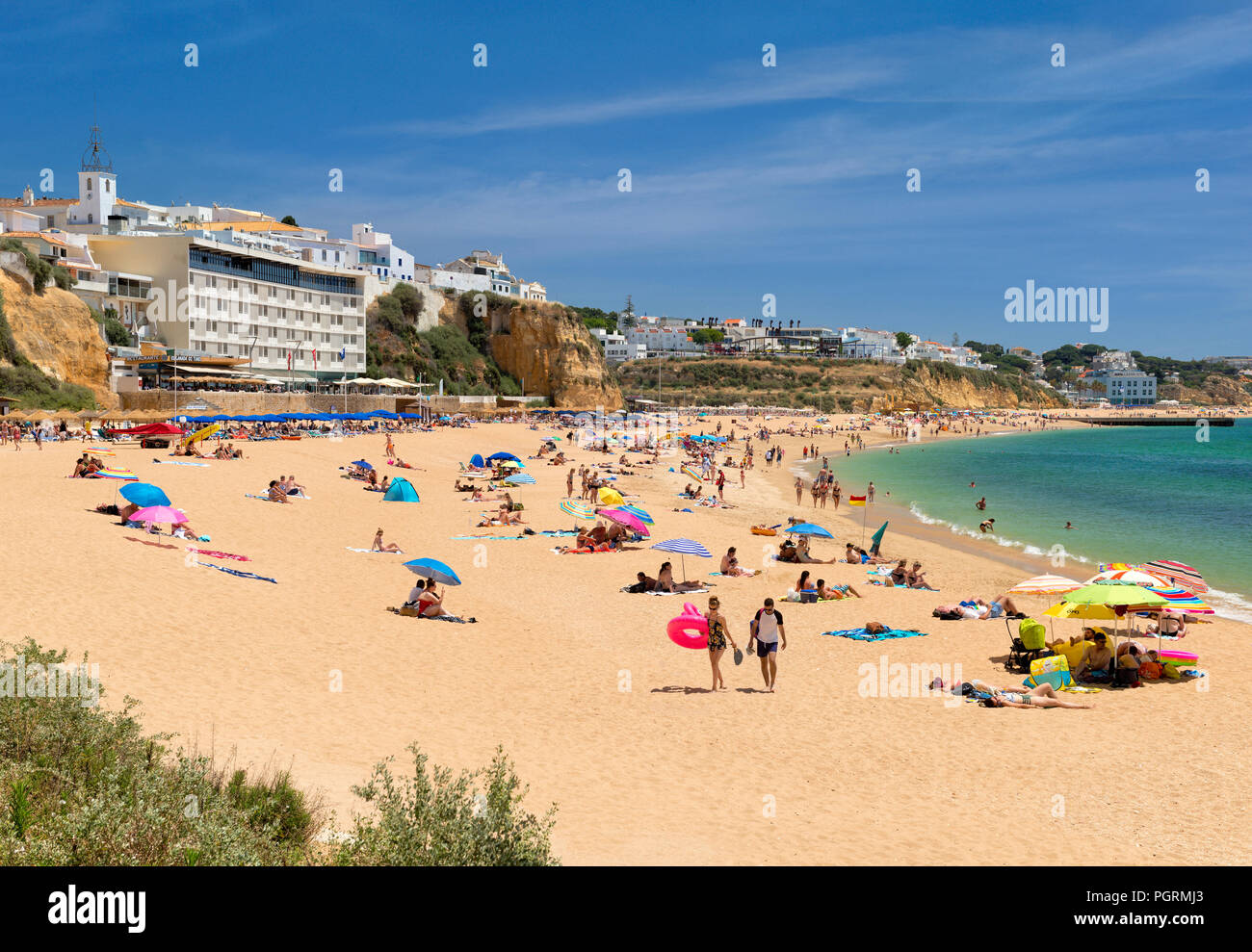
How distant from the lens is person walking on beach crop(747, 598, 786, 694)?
9.89m

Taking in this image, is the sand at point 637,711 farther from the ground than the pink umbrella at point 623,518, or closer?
closer

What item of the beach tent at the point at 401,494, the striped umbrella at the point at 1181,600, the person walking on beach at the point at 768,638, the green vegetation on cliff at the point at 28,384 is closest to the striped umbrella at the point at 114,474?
the beach tent at the point at 401,494

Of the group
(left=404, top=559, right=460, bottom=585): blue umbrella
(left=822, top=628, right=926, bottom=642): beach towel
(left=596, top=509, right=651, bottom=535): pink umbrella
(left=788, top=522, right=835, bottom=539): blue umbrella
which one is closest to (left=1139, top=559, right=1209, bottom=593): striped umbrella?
(left=822, top=628, right=926, bottom=642): beach towel

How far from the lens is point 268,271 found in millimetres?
58531

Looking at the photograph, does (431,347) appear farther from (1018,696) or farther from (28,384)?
(1018,696)

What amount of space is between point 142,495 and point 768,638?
11.7 metres

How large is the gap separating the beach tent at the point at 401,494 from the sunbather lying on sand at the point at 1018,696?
57.1ft

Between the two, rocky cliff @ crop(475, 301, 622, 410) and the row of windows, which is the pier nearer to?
rocky cliff @ crop(475, 301, 622, 410)

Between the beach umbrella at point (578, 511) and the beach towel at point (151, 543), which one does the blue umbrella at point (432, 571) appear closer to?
the beach towel at point (151, 543)

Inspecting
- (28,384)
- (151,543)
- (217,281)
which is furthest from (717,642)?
(217,281)

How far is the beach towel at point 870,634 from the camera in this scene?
1255 centimetres

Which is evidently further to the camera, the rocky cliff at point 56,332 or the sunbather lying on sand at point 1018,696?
the rocky cliff at point 56,332
